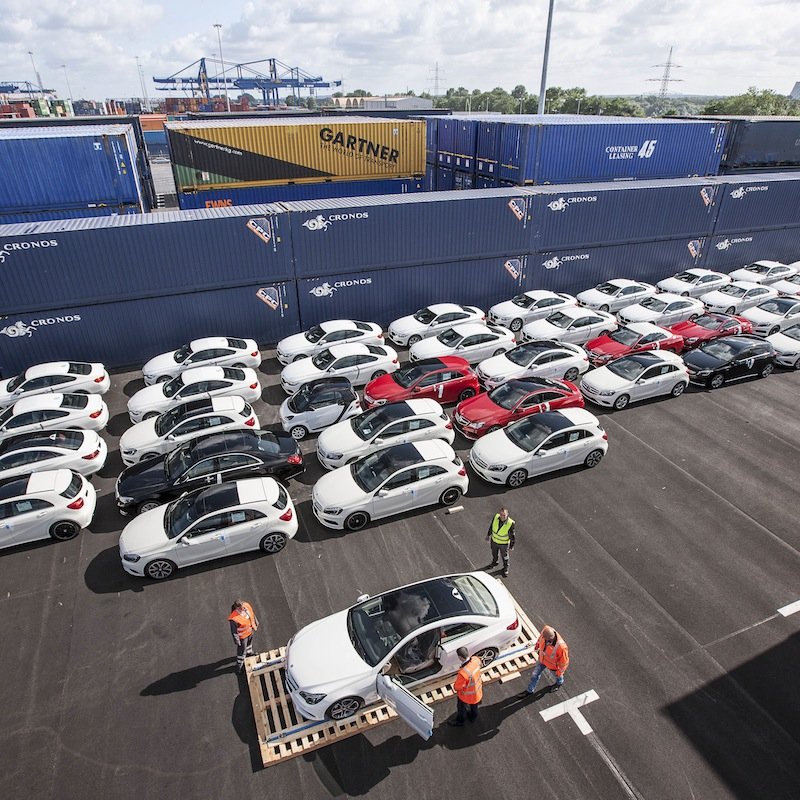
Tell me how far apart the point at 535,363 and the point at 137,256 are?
1370 centimetres

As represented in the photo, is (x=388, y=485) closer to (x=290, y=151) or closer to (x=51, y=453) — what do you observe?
(x=51, y=453)

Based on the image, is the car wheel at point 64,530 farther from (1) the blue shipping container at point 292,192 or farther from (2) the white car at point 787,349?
(2) the white car at point 787,349

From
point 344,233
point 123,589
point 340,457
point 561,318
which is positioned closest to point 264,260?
point 344,233

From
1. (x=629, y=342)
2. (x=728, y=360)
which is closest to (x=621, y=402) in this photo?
(x=629, y=342)

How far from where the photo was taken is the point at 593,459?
47.6 ft

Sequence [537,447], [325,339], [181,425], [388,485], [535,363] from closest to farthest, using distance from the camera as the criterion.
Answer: [388,485], [537,447], [181,425], [535,363], [325,339]

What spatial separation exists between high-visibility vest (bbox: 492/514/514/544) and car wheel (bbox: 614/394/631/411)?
836 cm

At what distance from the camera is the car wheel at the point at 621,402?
56.1 ft

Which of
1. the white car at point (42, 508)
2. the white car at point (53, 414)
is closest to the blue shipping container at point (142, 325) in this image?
the white car at point (53, 414)

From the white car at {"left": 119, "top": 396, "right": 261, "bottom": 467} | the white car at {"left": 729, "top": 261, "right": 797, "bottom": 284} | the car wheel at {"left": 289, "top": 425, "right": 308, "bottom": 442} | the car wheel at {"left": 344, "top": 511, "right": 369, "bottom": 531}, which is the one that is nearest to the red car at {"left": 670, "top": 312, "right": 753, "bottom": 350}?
the white car at {"left": 729, "top": 261, "right": 797, "bottom": 284}

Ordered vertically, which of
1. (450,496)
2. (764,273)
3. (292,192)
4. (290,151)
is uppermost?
(290,151)

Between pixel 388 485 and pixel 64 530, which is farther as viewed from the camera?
pixel 388 485

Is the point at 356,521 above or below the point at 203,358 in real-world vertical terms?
below

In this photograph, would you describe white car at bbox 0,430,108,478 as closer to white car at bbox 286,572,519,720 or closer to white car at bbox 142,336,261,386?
white car at bbox 142,336,261,386
